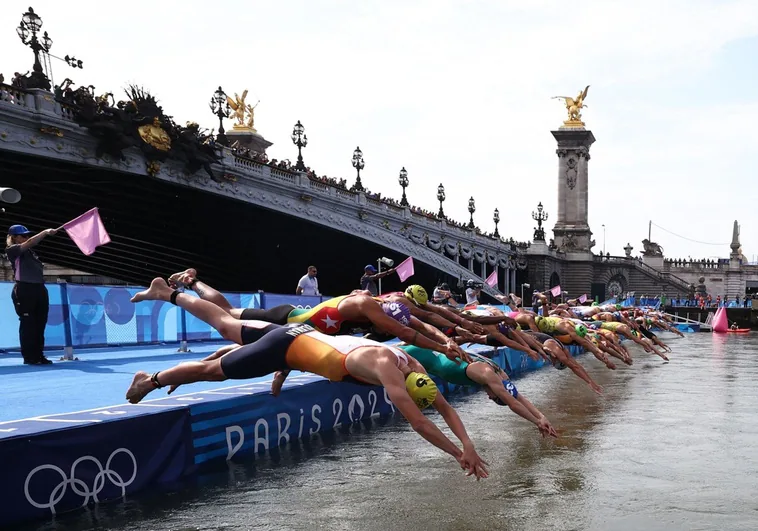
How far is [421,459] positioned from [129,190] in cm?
3535

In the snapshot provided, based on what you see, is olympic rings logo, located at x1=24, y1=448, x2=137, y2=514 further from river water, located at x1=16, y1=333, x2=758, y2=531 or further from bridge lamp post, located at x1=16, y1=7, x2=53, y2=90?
bridge lamp post, located at x1=16, y1=7, x2=53, y2=90

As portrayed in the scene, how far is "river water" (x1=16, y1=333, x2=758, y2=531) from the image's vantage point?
6.82 metres

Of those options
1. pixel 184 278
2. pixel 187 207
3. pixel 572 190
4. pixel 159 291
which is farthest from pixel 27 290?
pixel 572 190

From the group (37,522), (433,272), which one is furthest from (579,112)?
(37,522)

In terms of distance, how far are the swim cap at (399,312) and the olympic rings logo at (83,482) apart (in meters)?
3.11

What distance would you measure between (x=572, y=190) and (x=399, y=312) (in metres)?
95.0

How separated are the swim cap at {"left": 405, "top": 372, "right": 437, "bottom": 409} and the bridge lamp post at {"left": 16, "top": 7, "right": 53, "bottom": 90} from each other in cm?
2752

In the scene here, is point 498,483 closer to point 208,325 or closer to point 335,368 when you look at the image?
point 335,368

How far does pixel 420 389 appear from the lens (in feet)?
22.2

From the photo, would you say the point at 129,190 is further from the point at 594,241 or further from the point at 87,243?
the point at 594,241

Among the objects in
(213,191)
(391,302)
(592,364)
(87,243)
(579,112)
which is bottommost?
(592,364)

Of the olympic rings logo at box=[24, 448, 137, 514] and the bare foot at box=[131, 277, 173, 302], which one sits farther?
the bare foot at box=[131, 277, 173, 302]

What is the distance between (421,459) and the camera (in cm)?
923

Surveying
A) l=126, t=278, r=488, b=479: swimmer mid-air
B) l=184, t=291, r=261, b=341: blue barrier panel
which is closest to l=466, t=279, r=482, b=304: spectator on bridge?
l=184, t=291, r=261, b=341: blue barrier panel
